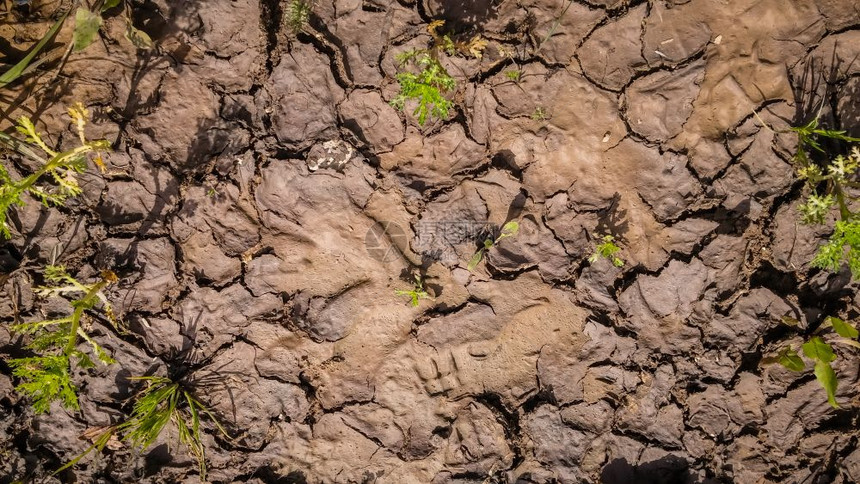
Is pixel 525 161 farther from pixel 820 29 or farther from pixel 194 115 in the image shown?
pixel 194 115

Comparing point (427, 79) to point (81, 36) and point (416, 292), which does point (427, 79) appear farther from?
point (81, 36)

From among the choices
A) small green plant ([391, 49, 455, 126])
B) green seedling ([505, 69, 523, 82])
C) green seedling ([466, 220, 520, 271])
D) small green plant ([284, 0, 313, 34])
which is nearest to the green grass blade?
small green plant ([284, 0, 313, 34])

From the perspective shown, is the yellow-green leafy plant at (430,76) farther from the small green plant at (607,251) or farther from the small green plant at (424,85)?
the small green plant at (607,251)

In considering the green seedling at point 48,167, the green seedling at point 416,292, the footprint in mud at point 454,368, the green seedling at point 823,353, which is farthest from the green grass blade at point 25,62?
the green seedling at point 823,353

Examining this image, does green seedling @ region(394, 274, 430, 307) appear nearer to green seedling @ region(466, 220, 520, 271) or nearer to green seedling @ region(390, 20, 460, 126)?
green seedling @ region(466, 220, 520, 271)

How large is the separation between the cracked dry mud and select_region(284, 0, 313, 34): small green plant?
0.09m

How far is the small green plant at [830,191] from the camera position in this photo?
269cm

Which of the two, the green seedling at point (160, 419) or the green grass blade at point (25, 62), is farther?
the green seedling at point (160, 419)

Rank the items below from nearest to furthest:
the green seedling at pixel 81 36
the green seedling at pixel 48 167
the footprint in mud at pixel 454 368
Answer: the green seedling at pixel 48 167 < the green seedling at pixel 81 36 < the footprint in mud at pixel 454 368

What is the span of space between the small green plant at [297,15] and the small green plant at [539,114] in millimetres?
1494

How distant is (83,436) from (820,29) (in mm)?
5161

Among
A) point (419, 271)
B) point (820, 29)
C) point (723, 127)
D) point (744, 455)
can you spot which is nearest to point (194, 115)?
point (419, 271)

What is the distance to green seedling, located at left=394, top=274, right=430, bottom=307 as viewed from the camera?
9.71 ft

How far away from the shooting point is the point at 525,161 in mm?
2969
